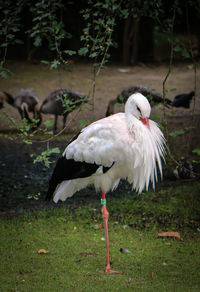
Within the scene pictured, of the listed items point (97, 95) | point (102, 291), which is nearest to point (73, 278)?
point (102, 291)

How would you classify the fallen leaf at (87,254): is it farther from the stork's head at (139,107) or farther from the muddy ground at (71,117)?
the stork's head at (139,107)

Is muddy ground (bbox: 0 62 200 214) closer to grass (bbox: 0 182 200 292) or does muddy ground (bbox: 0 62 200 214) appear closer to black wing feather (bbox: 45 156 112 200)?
black wing feather (bbox: 45 156 112 200)

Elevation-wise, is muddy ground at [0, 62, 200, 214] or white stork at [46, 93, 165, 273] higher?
white stork at [46, 93, 165, 273]

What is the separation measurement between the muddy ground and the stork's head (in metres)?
0.25

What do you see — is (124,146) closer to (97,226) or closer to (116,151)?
(116,151)

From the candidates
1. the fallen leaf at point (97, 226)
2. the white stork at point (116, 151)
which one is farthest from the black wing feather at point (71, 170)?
the fallen leaf at point (97, 226)

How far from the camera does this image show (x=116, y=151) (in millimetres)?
4031

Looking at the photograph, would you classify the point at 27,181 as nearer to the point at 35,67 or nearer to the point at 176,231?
the point at 176,231

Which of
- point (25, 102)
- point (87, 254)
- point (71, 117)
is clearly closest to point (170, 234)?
point (87, 254)

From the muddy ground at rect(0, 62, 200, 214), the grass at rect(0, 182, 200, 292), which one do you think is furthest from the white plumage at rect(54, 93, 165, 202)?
the grass at rect(0, 182, 200, 292)

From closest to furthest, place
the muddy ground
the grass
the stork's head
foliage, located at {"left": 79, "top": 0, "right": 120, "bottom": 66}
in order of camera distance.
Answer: the grass
the stork's head
foliage, located at {"left": 79, "top": 0, "right": 120, "bottom": 66}
the muddy ground

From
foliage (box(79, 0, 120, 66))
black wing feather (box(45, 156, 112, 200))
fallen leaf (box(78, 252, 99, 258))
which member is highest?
foliage (box(79, 0, 120, 66))

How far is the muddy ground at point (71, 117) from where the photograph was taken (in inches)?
243

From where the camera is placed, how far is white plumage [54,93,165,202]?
397 centimetres
